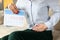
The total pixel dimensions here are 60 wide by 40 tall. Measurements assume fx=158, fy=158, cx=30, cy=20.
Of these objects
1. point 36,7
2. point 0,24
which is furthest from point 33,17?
point 0,24

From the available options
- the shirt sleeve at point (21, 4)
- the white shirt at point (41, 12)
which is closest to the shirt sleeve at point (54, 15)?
the white shirt at point (41, 12)

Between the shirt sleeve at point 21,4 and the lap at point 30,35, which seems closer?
the lap at point 30,35

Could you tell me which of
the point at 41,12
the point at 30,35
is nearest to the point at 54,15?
the point at 41,12

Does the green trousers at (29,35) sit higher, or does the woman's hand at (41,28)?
the woman's hand at (41,28)

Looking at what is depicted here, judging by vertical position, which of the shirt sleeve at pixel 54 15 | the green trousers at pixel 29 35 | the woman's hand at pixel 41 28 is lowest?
the green trousers at pixel 29 35

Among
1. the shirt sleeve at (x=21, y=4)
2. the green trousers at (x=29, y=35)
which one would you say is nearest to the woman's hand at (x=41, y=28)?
the green trousers at (x=29, y=35)

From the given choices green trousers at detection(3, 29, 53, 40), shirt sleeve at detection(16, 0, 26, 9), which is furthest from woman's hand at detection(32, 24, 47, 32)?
shirt sleeve at detection(16, 0, 26, 9)

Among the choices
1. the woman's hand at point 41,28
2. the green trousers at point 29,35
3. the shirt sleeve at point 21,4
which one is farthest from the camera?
the shirt sleeve at point 21,4

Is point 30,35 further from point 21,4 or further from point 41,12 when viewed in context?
point 21,4

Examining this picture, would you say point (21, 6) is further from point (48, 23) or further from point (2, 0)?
point (2, 0)

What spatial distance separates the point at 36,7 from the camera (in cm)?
119

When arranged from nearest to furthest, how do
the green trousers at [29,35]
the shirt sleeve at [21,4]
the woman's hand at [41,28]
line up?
1. the green trousers at [29,35]
2. the woman's hand at [41,28]
3. the shirt sleeve at [21,4]

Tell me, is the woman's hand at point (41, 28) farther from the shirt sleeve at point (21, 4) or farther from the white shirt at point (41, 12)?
the shirt sleeve at point (21, 4)

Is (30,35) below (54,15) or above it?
below
